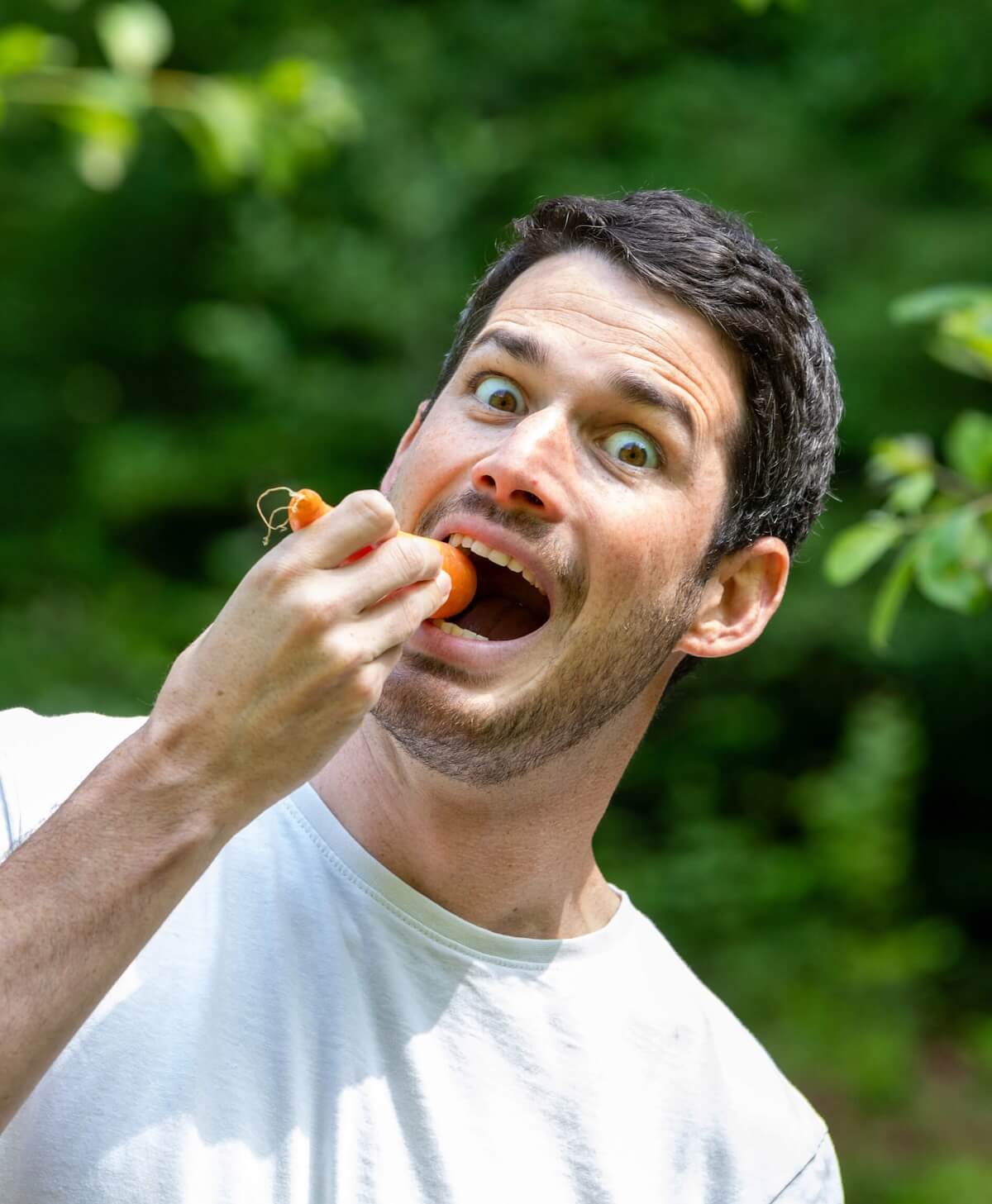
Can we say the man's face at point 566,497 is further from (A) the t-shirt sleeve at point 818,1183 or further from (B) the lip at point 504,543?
(A) the t-shirt sleeve at point 818,1183

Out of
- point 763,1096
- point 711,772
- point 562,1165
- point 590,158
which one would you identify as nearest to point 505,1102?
point 562,1165

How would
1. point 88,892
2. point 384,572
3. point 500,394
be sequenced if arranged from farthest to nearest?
1. point 500,394
2. point 384,572
3. point 88,892

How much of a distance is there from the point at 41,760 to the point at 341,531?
2.20ft

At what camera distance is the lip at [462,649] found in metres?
2.11

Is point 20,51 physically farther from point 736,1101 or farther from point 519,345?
point 736,1101

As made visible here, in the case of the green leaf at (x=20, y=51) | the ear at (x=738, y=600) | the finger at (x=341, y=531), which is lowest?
the finger at (x=341, y=531)

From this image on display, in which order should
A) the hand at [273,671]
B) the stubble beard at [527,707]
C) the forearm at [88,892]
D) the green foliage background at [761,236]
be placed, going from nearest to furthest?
the forearm at [88,892]
the hand at [273,671]
the stubble beard at [527,707]
the green foliage background at [761,236]

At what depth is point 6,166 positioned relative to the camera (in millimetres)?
10656

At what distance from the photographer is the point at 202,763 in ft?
5.30

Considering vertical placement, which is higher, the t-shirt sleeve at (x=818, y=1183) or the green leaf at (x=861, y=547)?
the green leaf at (x=861, y=547)

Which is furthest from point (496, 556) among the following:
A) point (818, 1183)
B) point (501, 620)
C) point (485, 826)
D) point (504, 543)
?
point (818, 1183)

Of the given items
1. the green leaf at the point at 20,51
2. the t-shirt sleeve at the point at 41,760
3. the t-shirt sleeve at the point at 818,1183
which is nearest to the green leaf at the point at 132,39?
the green leaf at the point at 20,51

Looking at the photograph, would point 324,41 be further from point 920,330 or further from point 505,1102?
point 505,1102

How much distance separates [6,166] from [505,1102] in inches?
394
